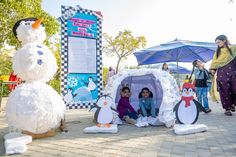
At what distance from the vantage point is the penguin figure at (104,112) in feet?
19.0

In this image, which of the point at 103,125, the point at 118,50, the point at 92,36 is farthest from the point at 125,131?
the point at 118,50

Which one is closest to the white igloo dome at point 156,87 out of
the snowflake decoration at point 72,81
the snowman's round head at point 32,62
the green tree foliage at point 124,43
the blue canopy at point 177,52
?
the snowflake decoration at point 72,81

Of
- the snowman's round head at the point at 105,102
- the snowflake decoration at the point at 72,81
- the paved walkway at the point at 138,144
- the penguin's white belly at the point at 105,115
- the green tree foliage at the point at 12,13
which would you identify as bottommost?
the paved walkway at the point at 138,144

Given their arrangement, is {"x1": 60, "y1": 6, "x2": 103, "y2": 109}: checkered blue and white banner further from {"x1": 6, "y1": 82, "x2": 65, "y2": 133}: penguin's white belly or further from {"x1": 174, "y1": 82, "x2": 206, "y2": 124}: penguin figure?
{"x1": 174, "y1": 82, "x2": 206, "y2": 124}: penguin figure

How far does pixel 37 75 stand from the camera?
16.7 feet

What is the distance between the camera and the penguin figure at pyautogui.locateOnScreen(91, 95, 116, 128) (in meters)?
5.80

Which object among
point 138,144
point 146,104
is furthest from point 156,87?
point 138,144

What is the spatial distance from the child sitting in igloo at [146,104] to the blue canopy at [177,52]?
3033 millimetres

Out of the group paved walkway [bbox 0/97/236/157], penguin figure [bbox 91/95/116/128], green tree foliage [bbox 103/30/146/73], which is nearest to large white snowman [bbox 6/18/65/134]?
paved walkway [bbox 0/97/236/157]

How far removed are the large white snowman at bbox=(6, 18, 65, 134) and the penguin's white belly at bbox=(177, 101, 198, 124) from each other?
2.50 m

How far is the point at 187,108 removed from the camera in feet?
19.1

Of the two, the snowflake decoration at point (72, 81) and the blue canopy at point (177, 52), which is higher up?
the blue canopy at point (177, 52)

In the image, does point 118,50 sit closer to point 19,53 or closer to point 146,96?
point 146,96

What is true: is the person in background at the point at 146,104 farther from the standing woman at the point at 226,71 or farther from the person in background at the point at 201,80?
the standing woman at the point at 226,71
